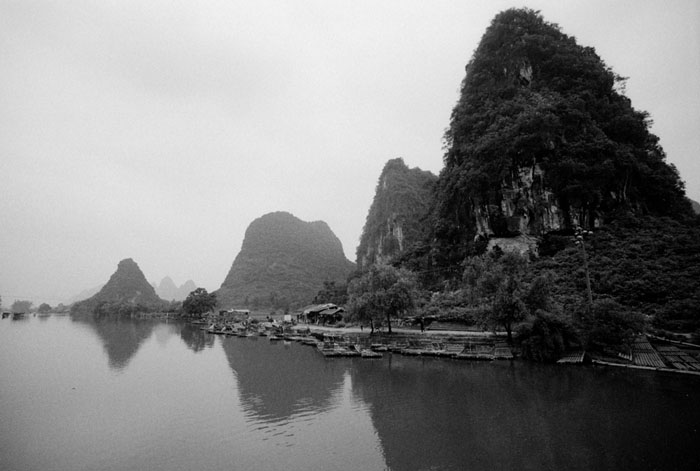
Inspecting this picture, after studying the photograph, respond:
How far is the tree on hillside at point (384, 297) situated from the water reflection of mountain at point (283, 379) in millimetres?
6268

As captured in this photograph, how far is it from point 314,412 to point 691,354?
21679 mm

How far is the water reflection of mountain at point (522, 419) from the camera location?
1054 centimetres

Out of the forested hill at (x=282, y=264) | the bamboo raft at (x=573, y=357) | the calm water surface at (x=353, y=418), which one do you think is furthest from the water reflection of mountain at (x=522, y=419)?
the forested hill at (x=282, y=264)

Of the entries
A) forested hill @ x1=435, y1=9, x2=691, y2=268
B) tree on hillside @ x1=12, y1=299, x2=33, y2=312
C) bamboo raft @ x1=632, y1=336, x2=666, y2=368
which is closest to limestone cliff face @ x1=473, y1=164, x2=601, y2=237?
forested hill @ x1=435, y1=9, x2=691, y2=268

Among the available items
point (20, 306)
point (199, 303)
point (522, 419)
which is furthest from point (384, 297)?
point (20, 306)

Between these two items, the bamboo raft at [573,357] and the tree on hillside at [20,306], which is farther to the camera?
the tree on hillside at [20,306]

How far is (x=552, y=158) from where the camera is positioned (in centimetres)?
4400

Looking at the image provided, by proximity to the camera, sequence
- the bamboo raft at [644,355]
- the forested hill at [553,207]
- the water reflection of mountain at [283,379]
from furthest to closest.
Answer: the forested hill at [553,207]
the bamboo raft at [644,355]
the water reflection of mountain at [283,379]

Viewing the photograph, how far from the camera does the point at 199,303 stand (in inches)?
2876

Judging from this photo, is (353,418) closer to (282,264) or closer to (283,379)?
(283,379)

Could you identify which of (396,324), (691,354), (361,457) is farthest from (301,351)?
(691,354)

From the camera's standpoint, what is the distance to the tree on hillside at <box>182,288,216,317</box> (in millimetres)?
73062

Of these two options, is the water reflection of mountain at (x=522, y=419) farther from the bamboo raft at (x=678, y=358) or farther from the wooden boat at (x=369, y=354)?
the wooden boat at (x=369, y=354)

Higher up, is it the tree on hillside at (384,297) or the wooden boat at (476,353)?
the tree on hillside at (384,297)
